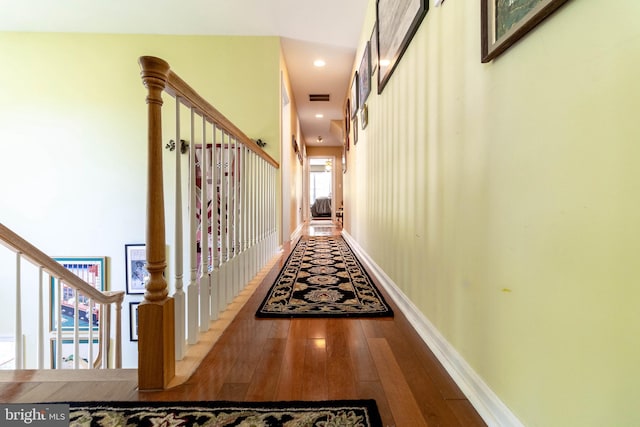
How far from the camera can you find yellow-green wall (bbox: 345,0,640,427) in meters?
0.42

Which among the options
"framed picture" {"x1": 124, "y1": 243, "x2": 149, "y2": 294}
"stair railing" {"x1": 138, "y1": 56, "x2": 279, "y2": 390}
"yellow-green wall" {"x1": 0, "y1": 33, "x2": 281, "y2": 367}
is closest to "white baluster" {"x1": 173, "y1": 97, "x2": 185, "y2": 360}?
"stair railing" {"x1": 138, "y1": 56, "x2": 279, "y2": 390}

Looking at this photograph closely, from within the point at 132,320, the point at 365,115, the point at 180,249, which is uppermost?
the point at 365,115

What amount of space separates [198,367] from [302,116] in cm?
625

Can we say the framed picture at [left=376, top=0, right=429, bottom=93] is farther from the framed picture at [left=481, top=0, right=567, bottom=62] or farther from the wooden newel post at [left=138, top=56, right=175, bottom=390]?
the wooden newel post at [left=138, top=56, right=175, bottom=390]

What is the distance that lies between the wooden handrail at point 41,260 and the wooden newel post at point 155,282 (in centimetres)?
112

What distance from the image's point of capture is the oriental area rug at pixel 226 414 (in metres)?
0.70

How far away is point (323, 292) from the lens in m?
1.74

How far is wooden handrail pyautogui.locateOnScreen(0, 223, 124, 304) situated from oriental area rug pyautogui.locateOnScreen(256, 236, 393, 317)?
126 cm

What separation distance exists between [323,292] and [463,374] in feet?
3.25

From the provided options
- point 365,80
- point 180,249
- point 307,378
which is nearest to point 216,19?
point 365,80

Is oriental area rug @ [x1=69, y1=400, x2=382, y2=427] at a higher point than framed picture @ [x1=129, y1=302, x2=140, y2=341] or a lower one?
higher

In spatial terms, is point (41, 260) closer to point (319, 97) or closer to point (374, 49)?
point (374, 49)

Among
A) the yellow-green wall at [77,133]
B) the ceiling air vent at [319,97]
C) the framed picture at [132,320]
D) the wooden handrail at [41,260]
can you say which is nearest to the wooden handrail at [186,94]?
the wooden handrail at [41,260]

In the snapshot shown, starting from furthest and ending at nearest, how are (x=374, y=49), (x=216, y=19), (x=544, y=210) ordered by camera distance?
(x=216, y=19)
(x=374, y=49)
(x=544, y=210)
